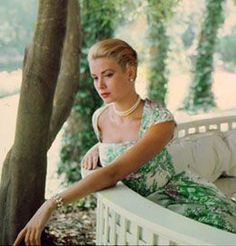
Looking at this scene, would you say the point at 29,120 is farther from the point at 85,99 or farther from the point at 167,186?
the point at 167,186

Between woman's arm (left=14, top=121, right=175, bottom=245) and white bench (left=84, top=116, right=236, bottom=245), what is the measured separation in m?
0.04

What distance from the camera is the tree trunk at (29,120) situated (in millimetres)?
2443

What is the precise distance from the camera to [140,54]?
122 inches

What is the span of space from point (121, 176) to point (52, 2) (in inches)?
41.3

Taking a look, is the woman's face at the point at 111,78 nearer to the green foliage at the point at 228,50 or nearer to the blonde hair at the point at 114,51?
the blonde hair at the point at 114,51

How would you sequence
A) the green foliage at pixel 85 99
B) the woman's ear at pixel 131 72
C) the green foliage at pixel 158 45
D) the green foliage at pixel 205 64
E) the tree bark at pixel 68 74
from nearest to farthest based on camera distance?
1. the woman's ear at pixel 131 72
2. the tree bark at pixel 68 74
3. the green foliage at pixel 85 99
4. the green foliage at pixel 158 45
5. the green foliage at pixel 205 64

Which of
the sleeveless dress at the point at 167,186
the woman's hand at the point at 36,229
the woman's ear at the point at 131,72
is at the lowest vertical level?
the woman's hand at the point at 36,229

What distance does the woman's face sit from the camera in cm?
180

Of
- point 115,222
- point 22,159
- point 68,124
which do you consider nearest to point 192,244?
point 115,222

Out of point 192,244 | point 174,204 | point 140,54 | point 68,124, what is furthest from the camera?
point 140,54

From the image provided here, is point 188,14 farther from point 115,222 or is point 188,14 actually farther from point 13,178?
point 115,222

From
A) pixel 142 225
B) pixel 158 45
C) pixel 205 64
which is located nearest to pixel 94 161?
pixel 142 225

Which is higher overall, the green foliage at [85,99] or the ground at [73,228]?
the green foliage at [85,99]

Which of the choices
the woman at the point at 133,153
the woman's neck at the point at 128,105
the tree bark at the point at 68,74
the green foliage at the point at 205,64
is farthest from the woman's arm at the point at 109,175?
the green foliage at the point at 205,64
